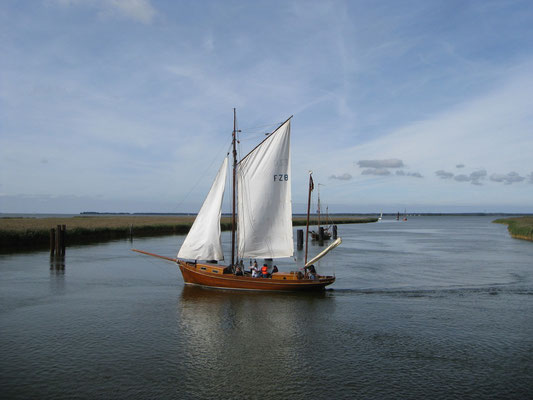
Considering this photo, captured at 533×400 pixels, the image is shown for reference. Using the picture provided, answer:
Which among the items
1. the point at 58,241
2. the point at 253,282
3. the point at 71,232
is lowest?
the point at 253,282

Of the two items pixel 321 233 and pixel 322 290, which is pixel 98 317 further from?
pixel 321 233

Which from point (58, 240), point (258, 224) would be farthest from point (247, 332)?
point (58, 240)

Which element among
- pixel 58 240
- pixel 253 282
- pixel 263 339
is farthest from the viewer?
pixel 58 240

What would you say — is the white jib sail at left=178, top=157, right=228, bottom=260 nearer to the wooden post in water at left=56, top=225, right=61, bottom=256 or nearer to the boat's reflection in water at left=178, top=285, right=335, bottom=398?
the boat's reflection in water at left=178, top=285, right=335, bottom=398

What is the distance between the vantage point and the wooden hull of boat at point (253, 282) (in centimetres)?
3069

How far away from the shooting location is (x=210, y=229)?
3181cm

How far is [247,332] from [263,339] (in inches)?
55.8

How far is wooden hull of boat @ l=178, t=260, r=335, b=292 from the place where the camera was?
30688mm

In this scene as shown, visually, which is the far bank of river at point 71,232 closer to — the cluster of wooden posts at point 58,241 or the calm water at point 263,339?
the cluster of wooden posts at point 58,241

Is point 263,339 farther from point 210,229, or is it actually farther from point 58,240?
point 58,240

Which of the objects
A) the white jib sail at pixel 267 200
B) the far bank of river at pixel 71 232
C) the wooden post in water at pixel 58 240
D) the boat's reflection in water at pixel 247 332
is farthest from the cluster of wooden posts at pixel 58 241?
the white jib sail at pixel 267 200

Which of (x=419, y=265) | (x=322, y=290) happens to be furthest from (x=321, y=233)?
(x=322, y=290)

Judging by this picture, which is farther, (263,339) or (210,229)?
(210,229)

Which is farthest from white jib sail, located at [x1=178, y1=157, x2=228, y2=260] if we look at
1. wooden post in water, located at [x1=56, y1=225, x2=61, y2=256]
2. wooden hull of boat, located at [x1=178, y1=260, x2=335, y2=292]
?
wooden post in water, located at [x1=56, y1=225, x2=61, y2=256]
